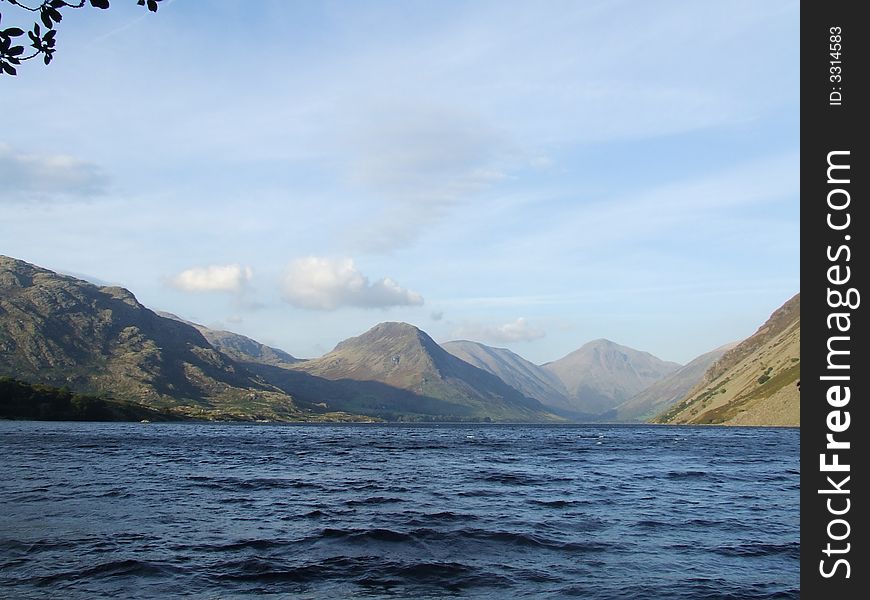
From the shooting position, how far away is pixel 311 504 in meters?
44.7

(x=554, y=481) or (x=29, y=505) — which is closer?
(x=29, y=505)

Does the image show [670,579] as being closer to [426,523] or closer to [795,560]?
[795,560]

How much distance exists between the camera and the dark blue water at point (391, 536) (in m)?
23.9

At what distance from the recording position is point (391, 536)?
33219 millimetres

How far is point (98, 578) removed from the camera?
936 inches

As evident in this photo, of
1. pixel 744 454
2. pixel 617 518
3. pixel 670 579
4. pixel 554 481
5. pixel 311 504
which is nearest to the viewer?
pixel 670 579

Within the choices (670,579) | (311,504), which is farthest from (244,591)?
A: (311,504)

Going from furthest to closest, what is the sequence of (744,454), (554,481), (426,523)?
(744,454)
(554,481)
(426,523)

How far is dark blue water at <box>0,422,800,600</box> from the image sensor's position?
23.9 metres

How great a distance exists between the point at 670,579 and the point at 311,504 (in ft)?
86.8
